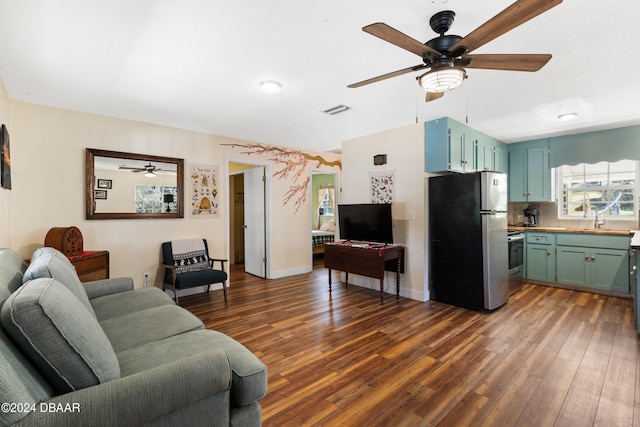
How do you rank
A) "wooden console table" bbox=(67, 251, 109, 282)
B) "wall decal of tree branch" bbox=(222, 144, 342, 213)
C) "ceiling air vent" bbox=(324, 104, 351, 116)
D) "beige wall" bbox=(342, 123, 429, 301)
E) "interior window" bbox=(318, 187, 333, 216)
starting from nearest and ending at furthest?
"wooden console table" bbox=(67, 251, 109, 282) < "ceiling air vent" bbox=(324, 104, 351, 116) < "beige wall" bbox=(342, 123, 429, 301) < "wall decal of tree branch" bbox=(222, 144, 342, 213) < "interior window" bbox=(318, 187, 333, 216)

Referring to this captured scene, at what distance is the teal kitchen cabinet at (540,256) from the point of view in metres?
4.54

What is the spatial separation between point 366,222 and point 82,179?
11.5ft

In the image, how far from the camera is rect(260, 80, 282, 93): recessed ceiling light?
268 centimetres

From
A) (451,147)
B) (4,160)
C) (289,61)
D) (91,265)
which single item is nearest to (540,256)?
(451,147)

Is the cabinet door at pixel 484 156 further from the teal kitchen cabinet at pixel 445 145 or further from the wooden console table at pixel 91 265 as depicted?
the wooden console table at pixel 91 265

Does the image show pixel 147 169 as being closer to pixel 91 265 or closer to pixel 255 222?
pixel 91 265

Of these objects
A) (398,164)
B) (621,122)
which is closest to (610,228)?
(621,122)

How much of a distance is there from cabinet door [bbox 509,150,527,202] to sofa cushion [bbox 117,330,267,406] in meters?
5.27

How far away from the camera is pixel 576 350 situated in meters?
2.55

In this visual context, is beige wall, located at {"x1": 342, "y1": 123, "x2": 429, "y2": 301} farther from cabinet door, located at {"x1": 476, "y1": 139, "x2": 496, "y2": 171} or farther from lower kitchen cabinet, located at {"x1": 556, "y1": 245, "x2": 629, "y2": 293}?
lower kitchen cabinet, located at {"x1": 556, "y1": 245, "x2": 629, "y2": 293}

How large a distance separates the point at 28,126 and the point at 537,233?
6.77m

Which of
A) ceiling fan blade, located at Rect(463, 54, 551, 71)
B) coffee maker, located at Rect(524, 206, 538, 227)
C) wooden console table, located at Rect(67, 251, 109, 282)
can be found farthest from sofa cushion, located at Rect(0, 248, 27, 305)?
coffee maker, located at Rect(524, 206, 538, 227)

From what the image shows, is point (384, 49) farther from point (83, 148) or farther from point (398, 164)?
point (83, 148)

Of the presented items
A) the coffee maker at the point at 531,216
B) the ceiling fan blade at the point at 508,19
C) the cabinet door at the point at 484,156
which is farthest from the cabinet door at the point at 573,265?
the ceiling fan blade at the point at 508,19
